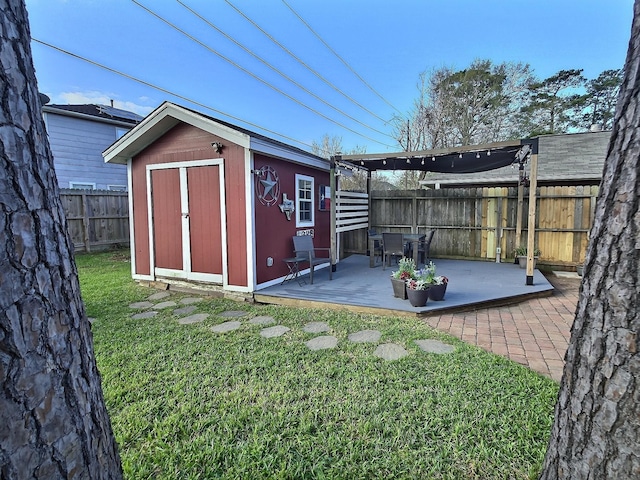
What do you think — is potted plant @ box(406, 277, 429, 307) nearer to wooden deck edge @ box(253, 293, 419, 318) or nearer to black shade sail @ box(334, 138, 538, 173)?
wooden deck edge @ box(253, 293, 419, 318)

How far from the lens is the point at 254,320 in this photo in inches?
166

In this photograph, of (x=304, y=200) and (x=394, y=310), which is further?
(x=304, y=200)

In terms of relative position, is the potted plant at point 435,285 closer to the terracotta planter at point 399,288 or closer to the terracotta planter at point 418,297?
the terracotta planter at point 418,297

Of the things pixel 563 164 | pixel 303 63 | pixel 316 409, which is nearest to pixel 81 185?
pixel 303 63

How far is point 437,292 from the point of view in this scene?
461cm

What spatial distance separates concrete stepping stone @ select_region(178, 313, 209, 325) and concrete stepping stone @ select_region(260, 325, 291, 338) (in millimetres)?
991

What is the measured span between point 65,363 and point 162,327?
3.50 m

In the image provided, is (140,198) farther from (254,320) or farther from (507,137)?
(507,137)

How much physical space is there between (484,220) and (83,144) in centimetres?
1369

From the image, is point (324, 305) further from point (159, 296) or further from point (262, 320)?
point (159, 296)

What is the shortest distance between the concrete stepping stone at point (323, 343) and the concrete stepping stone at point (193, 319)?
64.8 inches

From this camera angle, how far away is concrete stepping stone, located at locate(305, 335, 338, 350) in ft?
10.8

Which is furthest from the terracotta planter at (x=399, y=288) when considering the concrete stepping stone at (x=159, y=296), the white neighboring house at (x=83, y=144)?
the white neighboring house at (x=83, y=144)

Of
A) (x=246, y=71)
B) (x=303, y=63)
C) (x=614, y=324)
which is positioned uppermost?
(x=303, y=63)
